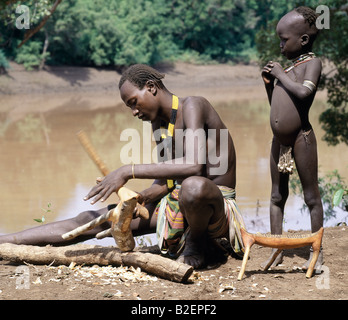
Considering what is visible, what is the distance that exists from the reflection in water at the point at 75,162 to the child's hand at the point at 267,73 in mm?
3008

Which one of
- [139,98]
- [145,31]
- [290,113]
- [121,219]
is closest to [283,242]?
[290,113]

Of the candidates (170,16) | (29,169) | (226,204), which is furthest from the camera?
(170,16)

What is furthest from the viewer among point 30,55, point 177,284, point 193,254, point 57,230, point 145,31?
point 145,31

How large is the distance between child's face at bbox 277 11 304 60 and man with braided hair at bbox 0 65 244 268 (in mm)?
595

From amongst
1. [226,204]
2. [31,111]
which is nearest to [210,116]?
[226,204]

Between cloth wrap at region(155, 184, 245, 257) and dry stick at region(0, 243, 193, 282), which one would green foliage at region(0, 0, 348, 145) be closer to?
cloth wrap at region(155, 184, 245, 257)

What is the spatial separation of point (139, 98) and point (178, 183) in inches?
23.5

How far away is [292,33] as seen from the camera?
10.2ft

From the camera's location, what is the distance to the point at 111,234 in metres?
3.13

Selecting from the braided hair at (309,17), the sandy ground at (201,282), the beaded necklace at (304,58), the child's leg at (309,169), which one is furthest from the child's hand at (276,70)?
the sandy ground at (201,282)

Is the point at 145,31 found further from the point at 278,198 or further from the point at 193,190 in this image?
the point at 193,190
